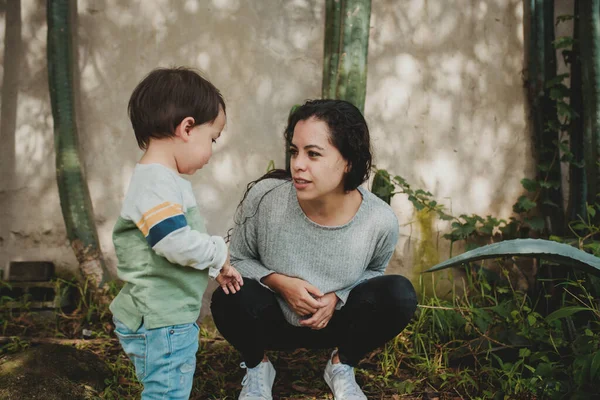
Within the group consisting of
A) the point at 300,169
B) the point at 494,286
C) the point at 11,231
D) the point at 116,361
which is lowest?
the point at 116,361

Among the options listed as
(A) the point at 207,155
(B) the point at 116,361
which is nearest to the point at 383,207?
(A) the point at 207,155

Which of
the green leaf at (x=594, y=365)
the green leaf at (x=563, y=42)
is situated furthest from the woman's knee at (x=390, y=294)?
the green leaf at (x=563, y=42)

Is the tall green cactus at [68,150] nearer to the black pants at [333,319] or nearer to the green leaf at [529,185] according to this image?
the black pants at [333,319]

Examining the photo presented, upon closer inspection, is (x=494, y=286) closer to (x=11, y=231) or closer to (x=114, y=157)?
(x=114, y=157)

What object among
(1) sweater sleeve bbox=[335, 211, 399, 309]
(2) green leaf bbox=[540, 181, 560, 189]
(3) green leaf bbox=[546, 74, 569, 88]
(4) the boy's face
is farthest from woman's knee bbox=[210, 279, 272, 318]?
(3) green leaf bbox=[546, 74, 569, 88]

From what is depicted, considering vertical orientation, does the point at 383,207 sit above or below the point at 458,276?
above

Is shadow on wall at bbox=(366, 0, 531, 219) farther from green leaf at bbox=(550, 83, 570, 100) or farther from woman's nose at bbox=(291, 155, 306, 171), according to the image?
woman's nose at bbox=(291, 155, 306, 171)

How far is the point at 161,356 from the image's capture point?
1984 mm

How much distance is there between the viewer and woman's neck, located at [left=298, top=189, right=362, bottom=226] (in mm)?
2597

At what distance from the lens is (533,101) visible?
3.63 metres

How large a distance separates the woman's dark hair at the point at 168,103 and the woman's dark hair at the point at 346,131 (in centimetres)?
56

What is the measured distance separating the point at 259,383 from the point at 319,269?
549 millimetres

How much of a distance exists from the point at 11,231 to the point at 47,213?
8.9 inches

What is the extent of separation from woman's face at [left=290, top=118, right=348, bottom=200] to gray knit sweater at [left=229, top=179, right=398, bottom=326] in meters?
0.21
